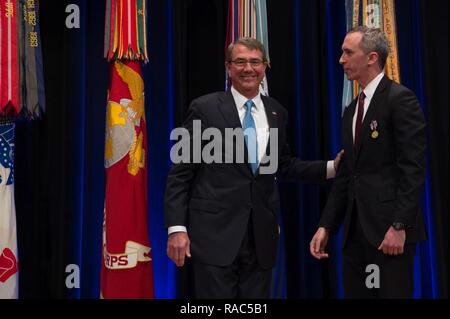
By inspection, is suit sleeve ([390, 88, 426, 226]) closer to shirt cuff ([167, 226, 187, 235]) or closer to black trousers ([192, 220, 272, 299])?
black trousers ([192, 220, 272, 299])

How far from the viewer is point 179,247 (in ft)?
7.79

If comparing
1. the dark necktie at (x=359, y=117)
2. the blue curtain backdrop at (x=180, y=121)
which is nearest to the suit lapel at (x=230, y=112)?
the dark necktie at (x=359, y=117)

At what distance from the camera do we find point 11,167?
10.1 feet

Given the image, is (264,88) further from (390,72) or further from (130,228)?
(130,228)

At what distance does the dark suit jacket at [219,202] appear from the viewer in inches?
94.9

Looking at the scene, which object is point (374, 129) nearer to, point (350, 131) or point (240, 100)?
point (350, 131)

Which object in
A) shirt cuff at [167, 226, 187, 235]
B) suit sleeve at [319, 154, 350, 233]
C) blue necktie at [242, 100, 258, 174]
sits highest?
blue necktie at [242, 100, 258, 174]

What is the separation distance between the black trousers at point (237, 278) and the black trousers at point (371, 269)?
355 mm

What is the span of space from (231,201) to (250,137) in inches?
11.4

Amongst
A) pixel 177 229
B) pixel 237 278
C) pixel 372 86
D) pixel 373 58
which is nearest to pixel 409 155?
pixel 372 86

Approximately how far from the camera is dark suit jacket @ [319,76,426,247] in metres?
2.23

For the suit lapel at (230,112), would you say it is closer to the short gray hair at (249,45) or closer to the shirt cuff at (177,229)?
the short gray hair at (249,45)

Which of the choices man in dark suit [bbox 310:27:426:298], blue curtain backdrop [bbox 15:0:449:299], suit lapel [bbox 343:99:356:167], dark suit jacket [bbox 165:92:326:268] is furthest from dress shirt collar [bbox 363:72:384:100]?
blue curtain backdrop [bbox 15:0:449:299]

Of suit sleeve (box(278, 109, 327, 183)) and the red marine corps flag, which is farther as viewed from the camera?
the red marine corps flag
